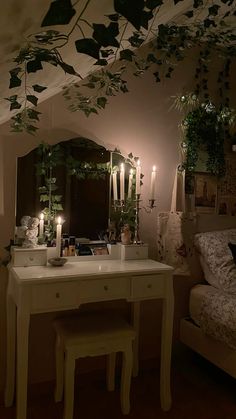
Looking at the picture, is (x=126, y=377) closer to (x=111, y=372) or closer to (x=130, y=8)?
(x=111, y=372)

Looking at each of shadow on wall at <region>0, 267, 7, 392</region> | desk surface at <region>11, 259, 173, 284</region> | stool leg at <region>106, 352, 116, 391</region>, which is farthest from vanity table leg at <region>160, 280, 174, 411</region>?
shadow on wall at <region>0, 267, 7, 392</region>

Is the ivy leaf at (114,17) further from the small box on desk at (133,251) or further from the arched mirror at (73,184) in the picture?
the small box on desk at (133,251)

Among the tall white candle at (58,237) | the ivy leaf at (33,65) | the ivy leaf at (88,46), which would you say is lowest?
the tall white candle at (58,237)

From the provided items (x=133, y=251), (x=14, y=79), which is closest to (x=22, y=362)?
(x=133, y=251)

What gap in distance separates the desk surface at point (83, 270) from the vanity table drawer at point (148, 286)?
37 millimetres

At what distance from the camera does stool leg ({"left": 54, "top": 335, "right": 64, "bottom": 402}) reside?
1.94 m

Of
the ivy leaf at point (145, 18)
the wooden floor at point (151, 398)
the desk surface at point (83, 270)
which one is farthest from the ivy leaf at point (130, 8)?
the wooden floor at point (151, 398)

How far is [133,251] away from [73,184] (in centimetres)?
61

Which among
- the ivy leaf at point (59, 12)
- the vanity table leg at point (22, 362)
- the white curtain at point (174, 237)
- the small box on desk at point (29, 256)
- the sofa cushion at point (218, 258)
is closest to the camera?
the ivy leaf at point (59, 12)

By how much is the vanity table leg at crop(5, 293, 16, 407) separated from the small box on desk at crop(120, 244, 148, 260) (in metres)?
0.76

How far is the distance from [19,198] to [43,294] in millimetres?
656

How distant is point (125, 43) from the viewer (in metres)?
1.75

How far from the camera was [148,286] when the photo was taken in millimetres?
1926

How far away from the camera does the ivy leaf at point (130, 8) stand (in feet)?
2.24
